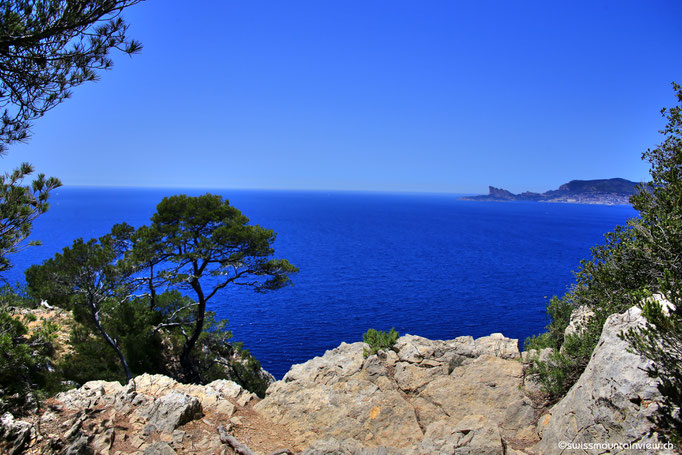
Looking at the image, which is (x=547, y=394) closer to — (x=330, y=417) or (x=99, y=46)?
(x=330, y=417)

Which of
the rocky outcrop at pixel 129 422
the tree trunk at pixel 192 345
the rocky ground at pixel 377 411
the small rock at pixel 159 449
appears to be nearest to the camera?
the rocky ground at pixel 377 411

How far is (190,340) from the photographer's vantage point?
21.5 meters

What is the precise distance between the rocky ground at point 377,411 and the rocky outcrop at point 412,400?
0.13ft

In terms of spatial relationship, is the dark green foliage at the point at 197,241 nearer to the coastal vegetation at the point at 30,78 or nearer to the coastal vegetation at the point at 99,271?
the coastal vegetation at the point at 99,271

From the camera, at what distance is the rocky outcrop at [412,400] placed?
9.82m

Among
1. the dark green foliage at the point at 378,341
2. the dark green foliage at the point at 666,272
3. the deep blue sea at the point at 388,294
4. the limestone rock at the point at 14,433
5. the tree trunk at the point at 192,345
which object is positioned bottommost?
the deep blue sea at the point at 388,294

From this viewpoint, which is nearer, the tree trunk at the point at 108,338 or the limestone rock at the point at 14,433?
the limestone rock at the point at 14,433

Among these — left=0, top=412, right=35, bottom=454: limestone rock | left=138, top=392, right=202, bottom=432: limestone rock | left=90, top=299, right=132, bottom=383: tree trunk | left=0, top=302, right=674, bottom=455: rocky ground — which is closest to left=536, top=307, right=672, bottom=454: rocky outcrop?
left=0, top=302, right=674, bottom=455: rocky ground

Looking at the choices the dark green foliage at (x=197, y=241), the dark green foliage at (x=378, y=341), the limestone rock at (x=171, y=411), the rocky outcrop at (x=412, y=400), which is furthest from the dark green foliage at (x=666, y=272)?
the dark green foliage at (x=197, y=241)

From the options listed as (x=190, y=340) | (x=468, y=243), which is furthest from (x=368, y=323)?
(x=468, y=243)

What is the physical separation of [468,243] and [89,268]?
95.1 metres

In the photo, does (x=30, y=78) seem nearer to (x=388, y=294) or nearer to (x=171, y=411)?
(x=171, y=411)

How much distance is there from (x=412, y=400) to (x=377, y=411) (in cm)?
168

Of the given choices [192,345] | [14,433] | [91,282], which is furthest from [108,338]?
[14,433]
